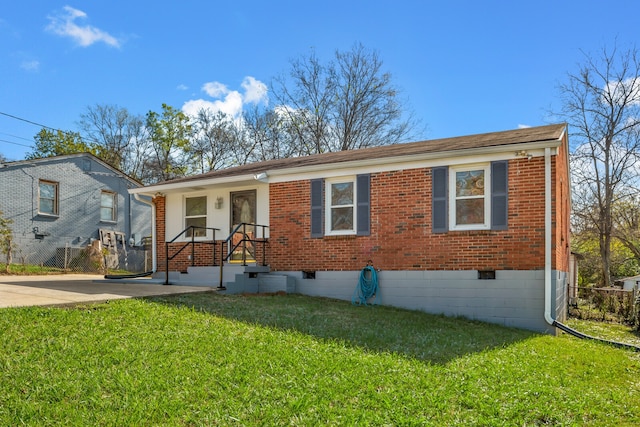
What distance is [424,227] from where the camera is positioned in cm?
979

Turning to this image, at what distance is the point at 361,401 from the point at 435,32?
1391 centimetres

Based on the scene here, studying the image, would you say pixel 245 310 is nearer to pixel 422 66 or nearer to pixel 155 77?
pixel 422 66

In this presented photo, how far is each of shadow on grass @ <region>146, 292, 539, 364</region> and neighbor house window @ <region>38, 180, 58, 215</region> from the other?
1327 centimetres

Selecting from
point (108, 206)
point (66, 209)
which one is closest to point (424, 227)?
point (66, 209)

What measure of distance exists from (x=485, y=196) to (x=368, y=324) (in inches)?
143

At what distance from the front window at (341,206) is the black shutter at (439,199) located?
5.98 ft

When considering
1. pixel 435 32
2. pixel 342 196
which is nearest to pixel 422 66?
pixel 435 32

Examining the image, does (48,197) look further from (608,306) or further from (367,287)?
(608,306)

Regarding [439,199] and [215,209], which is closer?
[439,199]

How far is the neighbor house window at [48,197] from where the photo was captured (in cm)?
1931

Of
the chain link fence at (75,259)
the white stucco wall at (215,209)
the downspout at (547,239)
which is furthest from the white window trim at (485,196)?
the chain link fence at (75,259)

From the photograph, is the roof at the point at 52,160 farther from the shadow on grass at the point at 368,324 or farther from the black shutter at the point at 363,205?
the black shutter at the point at 363,205

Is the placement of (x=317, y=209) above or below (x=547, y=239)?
above

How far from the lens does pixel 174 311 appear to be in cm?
726
